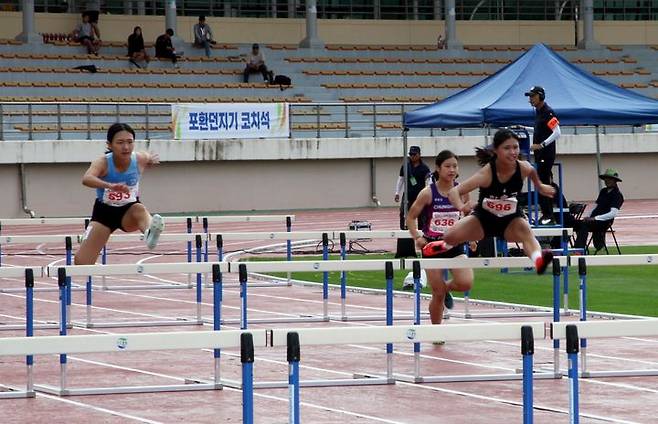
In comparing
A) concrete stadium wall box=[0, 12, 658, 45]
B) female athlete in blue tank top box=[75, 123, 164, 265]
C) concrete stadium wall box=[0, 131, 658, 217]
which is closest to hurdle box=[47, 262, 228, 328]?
female athlete in blue tank top box=[75, 123, 164, 265]

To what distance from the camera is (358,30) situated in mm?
47500

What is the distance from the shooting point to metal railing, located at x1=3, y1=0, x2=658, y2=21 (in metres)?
44.2

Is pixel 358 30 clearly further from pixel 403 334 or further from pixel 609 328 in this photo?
pixel 403 334

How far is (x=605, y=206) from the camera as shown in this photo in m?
22.0

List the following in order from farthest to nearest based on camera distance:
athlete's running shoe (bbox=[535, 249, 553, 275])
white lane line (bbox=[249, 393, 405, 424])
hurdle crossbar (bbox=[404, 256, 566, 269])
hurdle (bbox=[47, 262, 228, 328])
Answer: hurdle crossbar (bbox=[404, 256, 566, 269])
athlete's running shoe (bbox=[535, 249, 553, 275])
hurdle (bbox=[47, 262, 228, 328])
white lane line (bbox=[249, 393, 405, 424])

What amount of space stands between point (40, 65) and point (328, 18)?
1182cm

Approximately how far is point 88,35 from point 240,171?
7212 mm

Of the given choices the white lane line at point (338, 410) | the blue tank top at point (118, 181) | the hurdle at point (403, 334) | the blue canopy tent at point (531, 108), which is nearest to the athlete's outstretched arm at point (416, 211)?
the blue tank top at point (118, 181)

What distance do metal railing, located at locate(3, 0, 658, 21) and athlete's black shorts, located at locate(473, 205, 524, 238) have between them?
3254 centimetres

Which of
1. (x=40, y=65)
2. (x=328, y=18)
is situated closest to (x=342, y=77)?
(x=328, y=18)

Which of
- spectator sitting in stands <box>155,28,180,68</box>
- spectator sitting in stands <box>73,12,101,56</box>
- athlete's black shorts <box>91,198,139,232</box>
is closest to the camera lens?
athlete's black shorts <box>91,198,139,232</box>

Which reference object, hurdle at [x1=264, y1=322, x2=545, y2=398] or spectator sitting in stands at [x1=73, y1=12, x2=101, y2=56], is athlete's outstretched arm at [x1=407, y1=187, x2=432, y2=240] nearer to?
hurdle at [x1=264, y1=322, x2=545, y2=398]

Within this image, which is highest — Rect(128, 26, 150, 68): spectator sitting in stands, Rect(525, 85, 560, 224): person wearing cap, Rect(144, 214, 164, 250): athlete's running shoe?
Rect(128, 26, 150, 68): spectator sitting in stands

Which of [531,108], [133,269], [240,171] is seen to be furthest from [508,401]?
[240,171]
